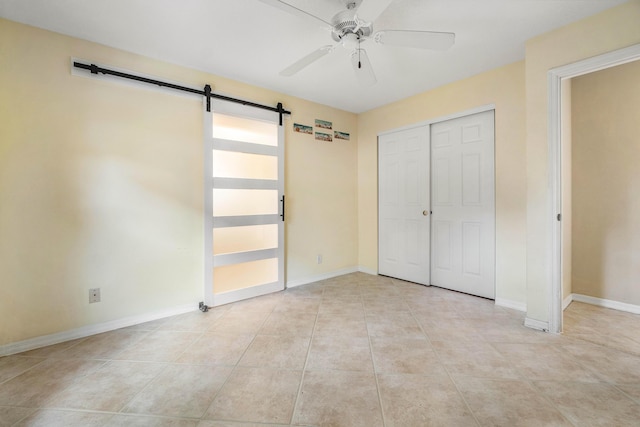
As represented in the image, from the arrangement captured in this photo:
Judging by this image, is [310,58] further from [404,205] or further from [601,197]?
[601,197]

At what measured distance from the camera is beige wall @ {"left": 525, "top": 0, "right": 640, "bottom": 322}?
83.5 inches

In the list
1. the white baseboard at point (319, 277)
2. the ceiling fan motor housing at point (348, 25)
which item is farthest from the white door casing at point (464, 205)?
the ceiling fan motor housing at point (348, 25)

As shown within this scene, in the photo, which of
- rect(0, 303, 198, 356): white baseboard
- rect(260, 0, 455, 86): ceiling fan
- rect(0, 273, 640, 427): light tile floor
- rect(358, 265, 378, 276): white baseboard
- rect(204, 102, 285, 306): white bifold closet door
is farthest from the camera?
rect(358, 265, 378, 276): white baseboard

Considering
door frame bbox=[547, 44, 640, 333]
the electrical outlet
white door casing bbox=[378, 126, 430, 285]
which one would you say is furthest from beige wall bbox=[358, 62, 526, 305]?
the electrical outlet

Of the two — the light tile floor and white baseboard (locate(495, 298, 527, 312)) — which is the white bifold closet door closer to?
the light tile floor

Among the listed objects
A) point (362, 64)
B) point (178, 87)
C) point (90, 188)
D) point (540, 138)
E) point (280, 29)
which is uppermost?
point (280, 29)

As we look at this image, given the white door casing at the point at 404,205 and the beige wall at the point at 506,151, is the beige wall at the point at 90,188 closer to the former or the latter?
the white door casing at the point at 404,205

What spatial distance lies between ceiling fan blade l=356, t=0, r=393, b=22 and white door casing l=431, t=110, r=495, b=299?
6.62 ft

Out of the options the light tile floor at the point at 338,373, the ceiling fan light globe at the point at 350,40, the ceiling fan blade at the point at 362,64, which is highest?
the ceiling fan light globe at the point at 350,40

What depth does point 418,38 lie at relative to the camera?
180 cm

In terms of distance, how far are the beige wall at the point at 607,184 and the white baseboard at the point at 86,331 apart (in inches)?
171

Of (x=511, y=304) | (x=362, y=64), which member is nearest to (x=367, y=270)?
(x=511, y=304)

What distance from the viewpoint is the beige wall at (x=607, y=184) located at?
2666 millimetres

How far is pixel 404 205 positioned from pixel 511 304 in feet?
5.55
